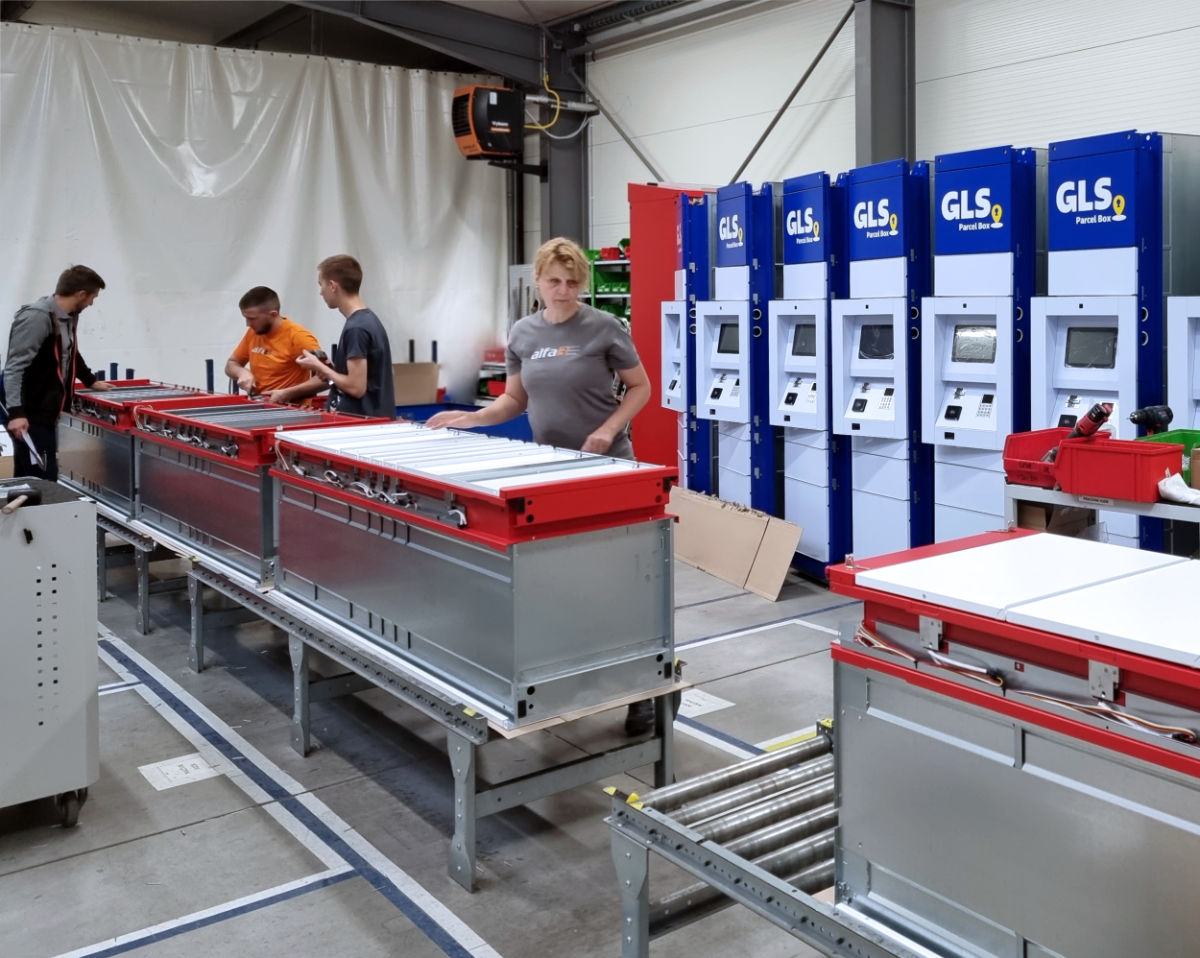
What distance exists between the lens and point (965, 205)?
5426mm

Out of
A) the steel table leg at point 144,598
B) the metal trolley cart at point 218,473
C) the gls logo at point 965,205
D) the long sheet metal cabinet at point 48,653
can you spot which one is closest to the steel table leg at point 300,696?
the metal trolley cart at point 218,473

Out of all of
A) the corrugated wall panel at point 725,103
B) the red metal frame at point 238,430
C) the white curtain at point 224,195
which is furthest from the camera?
the white curtain at point 224,195

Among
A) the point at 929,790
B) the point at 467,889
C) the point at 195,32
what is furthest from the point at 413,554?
the point at 195,32

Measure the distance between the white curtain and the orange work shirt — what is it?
3.74 meters

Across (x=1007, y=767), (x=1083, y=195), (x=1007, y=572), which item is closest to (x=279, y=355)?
(x=1083, y=195)

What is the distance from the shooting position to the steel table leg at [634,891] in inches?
85.8

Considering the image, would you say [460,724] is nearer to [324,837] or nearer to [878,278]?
[324,837]

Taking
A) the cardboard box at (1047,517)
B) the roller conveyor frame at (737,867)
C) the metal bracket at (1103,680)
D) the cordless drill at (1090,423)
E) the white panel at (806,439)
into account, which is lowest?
the roller conveyor frame at (737,867)

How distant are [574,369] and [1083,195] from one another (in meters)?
2.50

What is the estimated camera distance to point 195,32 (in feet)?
38.0

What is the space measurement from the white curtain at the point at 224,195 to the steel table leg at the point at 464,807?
731cm

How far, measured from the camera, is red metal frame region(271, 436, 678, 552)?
2814 mm

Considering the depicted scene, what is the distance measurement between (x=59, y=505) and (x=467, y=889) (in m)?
1.68

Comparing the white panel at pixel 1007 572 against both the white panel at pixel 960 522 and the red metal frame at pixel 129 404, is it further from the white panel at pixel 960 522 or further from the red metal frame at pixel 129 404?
the red metal frame at pixel 129 404
